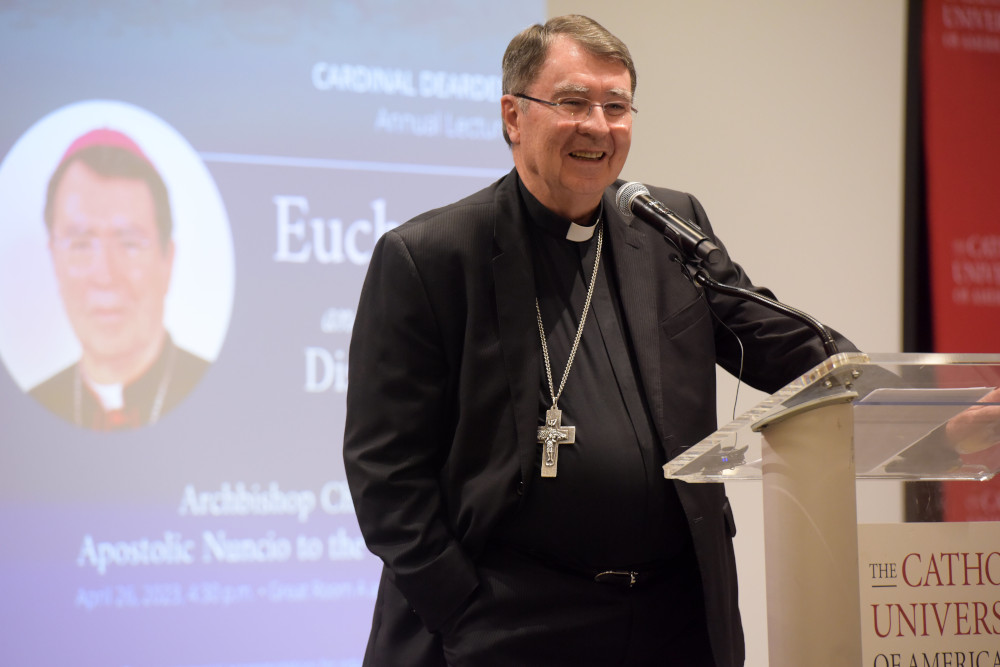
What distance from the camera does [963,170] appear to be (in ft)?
12.7

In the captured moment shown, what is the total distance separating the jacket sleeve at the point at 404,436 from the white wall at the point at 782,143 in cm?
189

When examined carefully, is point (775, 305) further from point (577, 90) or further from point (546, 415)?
point (577, 90)

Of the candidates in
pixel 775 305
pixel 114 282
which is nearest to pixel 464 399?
pixel 775 305

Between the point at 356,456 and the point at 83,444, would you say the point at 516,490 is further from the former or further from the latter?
the point at 83,444

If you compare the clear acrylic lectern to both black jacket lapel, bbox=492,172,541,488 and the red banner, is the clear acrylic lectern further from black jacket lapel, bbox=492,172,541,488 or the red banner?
the red banner

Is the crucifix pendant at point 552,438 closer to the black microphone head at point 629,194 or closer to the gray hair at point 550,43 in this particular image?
the black microphone head at point 629,194

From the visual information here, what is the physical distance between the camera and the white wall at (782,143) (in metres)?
3.58

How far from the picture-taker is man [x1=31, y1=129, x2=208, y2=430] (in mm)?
2660

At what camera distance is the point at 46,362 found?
8.63ft

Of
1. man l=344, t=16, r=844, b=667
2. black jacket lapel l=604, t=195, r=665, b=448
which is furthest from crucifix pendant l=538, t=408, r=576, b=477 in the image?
black jacket lapel l=604, t=195, r=665, b=448

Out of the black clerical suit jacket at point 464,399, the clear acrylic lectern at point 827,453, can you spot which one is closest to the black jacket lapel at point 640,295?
the black clerical suit jacket at point 464,399

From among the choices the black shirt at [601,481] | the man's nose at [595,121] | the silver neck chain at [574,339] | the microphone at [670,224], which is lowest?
the black shirt at [601,481]

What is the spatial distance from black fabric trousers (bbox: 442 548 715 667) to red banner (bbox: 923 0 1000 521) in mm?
2606

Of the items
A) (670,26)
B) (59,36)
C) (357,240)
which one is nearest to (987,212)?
(670,26)
